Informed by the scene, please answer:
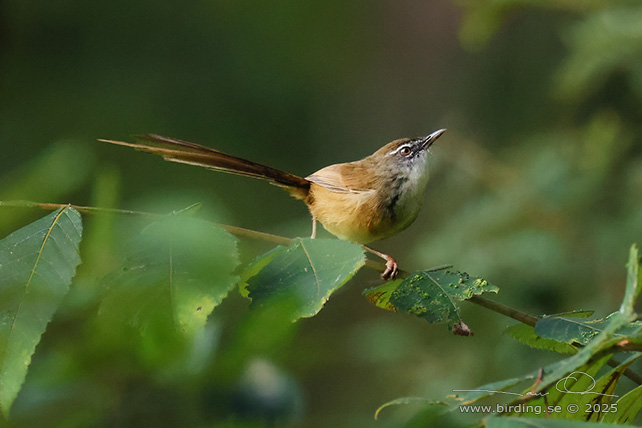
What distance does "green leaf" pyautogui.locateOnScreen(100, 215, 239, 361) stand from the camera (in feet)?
2.92

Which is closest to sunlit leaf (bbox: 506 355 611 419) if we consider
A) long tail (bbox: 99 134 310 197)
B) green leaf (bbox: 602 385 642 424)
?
green leaf (bbox: 602 385 642 424)

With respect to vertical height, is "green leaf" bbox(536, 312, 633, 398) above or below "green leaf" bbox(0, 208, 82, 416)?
above

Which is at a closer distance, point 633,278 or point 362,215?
point 633,278

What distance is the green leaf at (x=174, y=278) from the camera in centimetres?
89

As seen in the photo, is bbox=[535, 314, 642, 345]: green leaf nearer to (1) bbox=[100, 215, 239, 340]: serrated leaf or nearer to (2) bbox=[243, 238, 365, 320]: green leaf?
(2) bbox=[243, 238, 365, 320]: green leaf

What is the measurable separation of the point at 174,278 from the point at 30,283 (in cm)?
28

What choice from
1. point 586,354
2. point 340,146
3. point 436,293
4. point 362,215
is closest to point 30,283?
point 436,293

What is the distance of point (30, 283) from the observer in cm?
121

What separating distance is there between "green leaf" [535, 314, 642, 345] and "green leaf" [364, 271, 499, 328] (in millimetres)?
126

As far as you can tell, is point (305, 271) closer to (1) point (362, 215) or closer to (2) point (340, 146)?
(1) point (362, 215)

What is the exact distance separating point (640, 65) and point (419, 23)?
6022 millimetres

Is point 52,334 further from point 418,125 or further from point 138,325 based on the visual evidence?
point 418,125

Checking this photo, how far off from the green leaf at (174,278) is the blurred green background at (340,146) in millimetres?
66

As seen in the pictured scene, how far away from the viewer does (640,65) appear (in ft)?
10.5
